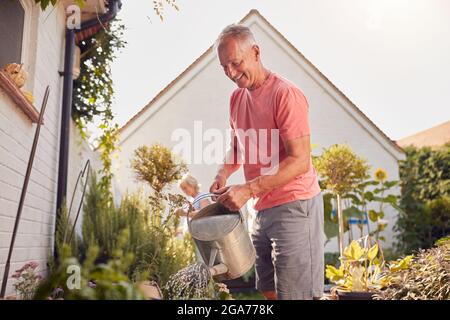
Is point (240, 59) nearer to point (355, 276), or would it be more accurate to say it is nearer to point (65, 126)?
point (355, 276)

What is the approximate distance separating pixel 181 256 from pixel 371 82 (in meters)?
2.16

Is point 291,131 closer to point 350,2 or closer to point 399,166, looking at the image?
point 350,2

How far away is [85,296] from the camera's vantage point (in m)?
0.63

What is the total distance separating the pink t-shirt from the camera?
1.76 m

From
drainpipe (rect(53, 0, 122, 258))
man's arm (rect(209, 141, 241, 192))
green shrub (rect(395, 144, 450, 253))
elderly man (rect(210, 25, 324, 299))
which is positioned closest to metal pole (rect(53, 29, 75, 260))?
drainpipe (rect(53, 0, 122, 258))

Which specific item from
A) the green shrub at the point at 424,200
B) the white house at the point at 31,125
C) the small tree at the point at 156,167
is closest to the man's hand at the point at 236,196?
the white house at the point at 31,125

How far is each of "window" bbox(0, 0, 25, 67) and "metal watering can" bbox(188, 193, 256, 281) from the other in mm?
1504

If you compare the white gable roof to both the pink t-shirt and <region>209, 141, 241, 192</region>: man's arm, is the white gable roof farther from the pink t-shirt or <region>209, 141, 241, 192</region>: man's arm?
the pink t-shirt

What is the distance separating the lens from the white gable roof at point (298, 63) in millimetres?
5766

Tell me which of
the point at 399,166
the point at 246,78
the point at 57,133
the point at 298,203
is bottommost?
the point at 298,203

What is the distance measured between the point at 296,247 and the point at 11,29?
6.43 ft

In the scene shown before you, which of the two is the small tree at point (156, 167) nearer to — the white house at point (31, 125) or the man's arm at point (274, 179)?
the white house at point (31, 125)
